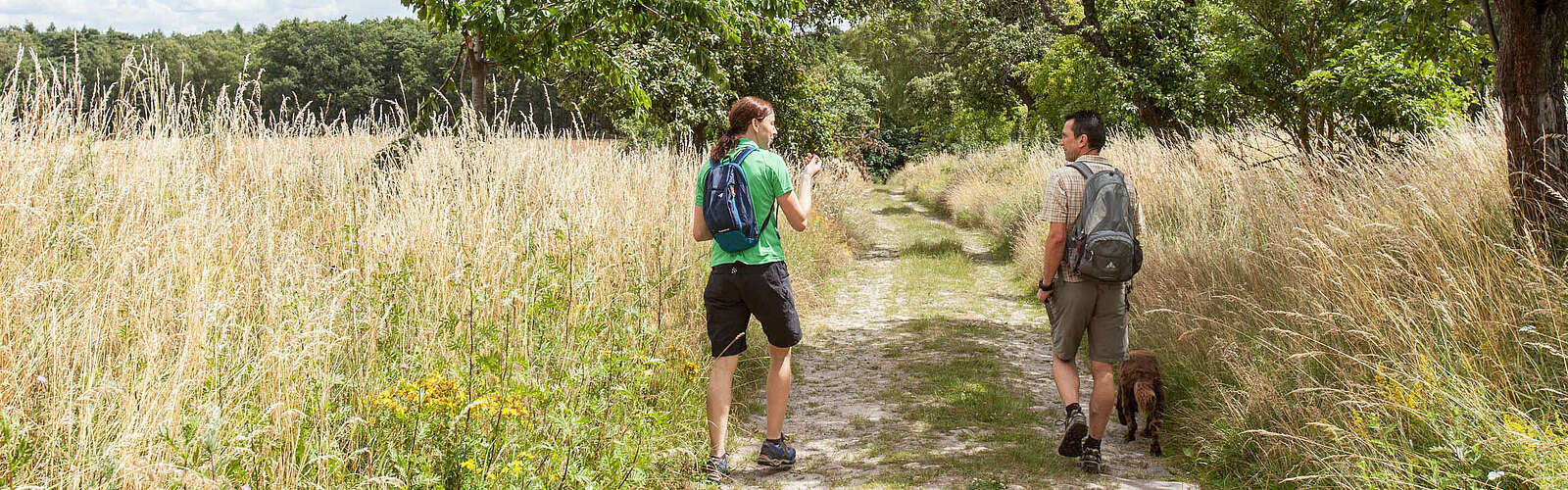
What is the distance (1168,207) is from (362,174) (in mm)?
7227

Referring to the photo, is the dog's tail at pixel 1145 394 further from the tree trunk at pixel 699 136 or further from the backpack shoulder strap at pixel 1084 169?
the tree trunk at pixel 699 136

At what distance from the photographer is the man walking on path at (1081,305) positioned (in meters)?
4.52

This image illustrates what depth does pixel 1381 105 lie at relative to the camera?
8.22 meters

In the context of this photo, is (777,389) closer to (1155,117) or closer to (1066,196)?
(1066,196)

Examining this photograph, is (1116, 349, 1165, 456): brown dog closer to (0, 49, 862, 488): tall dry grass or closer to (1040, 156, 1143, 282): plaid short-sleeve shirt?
(1040, 156, 1143, 282): plaid short-sleeve shirt

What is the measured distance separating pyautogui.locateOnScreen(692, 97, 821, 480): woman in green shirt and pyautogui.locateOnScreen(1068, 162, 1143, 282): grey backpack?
49.1 inches

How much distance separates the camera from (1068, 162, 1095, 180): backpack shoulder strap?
4.50 m

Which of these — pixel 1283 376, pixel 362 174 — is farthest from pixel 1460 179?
pixel 362 174

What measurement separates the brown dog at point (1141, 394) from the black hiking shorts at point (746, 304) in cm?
175

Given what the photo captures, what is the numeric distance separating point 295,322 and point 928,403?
147 inches

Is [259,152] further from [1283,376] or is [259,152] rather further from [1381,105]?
[1381,105]

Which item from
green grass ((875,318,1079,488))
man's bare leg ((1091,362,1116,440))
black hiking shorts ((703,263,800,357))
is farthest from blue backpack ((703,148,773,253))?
man's bare leg ((1091,362,1116,440))

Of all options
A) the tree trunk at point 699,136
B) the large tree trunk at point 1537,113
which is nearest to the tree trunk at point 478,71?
the large tree trunk at point 1537,113

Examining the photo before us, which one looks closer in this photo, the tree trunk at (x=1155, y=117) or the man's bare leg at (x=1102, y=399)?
the man's bare leg at (x=1102, y=399)
